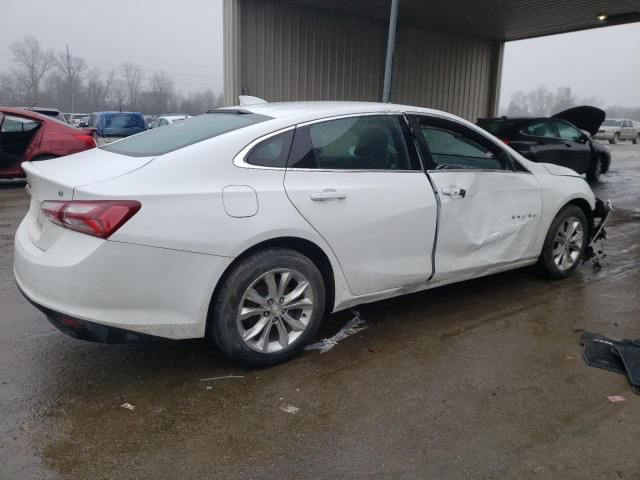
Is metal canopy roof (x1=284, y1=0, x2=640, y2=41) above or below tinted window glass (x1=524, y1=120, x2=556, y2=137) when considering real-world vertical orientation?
above

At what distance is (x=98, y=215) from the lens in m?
2.65

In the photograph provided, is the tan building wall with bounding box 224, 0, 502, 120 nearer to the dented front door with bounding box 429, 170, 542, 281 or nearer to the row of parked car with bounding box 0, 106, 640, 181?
the row of parked car with bounding box 0, 106, 640, 181

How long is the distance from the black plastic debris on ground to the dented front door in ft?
2.92

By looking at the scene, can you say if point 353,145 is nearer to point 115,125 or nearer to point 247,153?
point 247,153

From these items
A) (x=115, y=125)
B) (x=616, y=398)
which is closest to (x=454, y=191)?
(x=616, y=398)

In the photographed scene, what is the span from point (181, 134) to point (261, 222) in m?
0.89

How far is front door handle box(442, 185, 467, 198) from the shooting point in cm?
381

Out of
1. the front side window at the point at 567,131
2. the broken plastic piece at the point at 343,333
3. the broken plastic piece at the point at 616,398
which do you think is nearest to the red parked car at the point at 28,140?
the broken plastic piece at the point at 343,333

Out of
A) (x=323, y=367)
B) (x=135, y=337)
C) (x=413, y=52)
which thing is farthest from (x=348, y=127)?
(x=413, y=52)

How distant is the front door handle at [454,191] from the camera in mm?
3807

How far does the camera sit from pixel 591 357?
3439 millimetres

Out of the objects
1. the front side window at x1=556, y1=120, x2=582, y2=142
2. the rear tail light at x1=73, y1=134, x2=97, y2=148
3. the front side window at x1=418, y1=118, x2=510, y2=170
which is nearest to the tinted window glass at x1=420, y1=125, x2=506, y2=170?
the front side window at x1=418, y1=118, x2=510, y2=170

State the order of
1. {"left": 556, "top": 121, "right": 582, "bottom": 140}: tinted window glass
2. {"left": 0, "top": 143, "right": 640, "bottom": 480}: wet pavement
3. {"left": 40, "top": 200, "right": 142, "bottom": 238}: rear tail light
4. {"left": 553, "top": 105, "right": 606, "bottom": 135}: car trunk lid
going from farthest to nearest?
{"left": 553, "top": 105, "right": 606, "bottom": 135}: car trunk lid, {"left": 556, "top": 121, "right": 582, "bottom": 140}: tinted window glass, {"left": 40, "top": 200, "right": 142, "bottom": 238}: rear tail light, {"left": 0, "top": 143, "right": 640, "bottom": 480}: wet pavement

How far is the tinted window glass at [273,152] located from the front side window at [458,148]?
1112 mm
